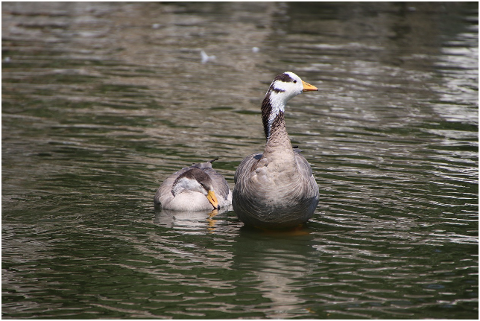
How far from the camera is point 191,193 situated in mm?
10703

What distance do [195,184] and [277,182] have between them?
215cm

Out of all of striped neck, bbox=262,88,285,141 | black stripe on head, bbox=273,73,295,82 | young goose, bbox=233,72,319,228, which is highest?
black stripe on head, bbox=273,73,295,82

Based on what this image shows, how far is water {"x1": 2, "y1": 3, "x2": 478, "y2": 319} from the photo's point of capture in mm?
7617

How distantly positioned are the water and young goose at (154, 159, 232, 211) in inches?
9.6

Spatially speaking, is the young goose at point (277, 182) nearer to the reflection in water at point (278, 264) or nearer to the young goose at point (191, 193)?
the reflection in water at point (278, 264)

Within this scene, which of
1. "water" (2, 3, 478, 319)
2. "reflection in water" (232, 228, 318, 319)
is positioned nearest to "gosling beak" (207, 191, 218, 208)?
"water" (2, 3, 478, 319)

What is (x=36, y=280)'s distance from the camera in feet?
26.0

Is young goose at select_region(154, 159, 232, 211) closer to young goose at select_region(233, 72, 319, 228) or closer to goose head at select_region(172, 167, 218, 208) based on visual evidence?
goose head at select_region(172, 167, 218, 208)

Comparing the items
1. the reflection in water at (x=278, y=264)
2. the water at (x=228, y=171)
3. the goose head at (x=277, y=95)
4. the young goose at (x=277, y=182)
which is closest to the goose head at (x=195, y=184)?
the water at (x=228, y=171)

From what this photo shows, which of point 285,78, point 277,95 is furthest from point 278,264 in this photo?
point 285,78

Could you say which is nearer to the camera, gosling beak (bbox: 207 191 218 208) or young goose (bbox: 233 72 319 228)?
young goose (bbox: 233 72 319 228)

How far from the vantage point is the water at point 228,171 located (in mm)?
7617

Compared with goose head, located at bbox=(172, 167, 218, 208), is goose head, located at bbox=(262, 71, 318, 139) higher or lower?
higher

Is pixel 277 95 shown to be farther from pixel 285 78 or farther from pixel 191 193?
pixel 191 193
